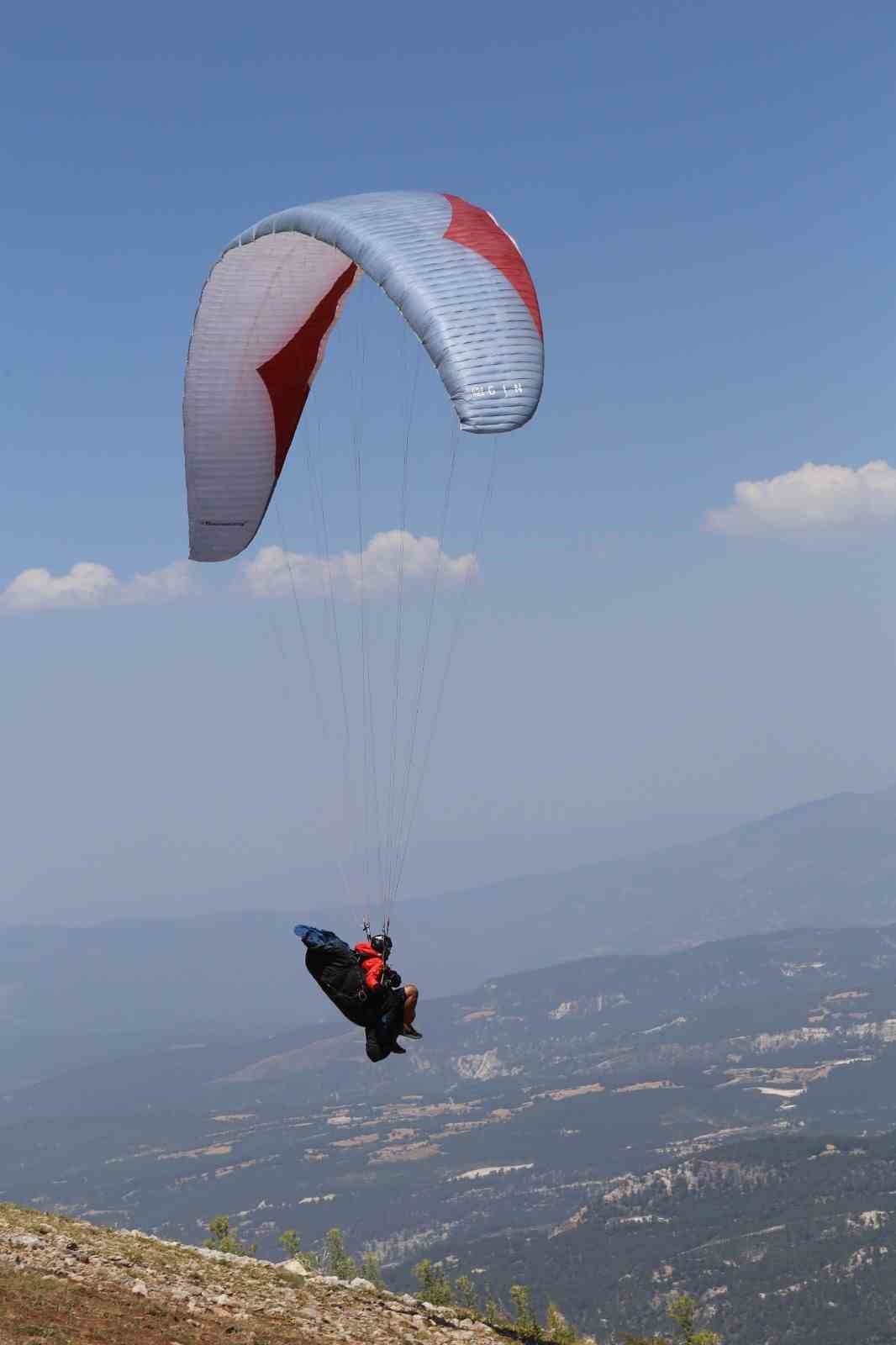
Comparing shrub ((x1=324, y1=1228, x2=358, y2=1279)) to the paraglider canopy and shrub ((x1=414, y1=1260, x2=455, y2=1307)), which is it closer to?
shrub ((x1=414, y1=1260, x2=455, y2=1307))

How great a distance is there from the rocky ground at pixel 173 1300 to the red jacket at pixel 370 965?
7.03 meters

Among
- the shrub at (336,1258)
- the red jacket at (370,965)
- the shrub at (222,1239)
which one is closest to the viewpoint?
the red jacket at (370,965)

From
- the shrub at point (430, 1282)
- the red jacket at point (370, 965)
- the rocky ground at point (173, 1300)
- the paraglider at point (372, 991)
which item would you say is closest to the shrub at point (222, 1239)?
the shrub at point (430, 1282)

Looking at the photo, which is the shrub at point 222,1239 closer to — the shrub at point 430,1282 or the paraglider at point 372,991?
the shrub at point 430,1282

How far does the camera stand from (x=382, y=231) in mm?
27922

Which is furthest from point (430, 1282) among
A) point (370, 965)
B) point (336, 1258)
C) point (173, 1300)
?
point (370, 965)

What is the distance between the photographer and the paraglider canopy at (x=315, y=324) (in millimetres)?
24750

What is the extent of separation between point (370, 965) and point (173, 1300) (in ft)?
26.5

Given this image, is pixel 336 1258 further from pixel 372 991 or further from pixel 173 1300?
pixel 372 991

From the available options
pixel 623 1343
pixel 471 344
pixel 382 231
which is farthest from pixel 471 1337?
pixel 382 231

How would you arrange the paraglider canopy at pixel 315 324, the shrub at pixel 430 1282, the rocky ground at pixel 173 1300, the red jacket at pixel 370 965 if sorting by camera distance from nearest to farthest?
the paraglider canopy at pixel 315 324, the rocky ground at pixel 173 1300, the red jacket at pixel 370 965, the shrub at pixel 430 1282

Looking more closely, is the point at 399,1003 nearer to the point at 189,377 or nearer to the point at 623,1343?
the point at 189,377

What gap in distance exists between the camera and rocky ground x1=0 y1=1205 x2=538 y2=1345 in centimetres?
2605

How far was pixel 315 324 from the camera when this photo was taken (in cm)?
3522
